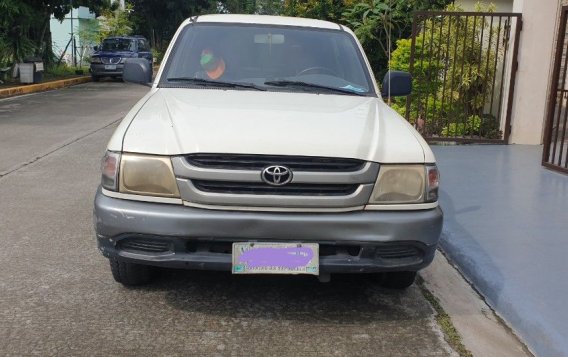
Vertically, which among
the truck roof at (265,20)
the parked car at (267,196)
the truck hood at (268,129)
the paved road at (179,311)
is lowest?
the paved road at (179,311)

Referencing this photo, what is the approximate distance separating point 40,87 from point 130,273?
1755 centimetres

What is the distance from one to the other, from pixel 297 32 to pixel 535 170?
4080 millimetres

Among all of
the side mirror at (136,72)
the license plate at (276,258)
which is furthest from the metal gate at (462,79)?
the license plate at (276,258)

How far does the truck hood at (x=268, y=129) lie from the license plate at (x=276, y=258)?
498 mm

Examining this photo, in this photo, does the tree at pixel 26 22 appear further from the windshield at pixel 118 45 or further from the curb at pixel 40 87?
the windshield at pixel 118 45

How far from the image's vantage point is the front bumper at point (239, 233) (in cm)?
343

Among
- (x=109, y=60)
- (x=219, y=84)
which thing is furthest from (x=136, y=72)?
(x=109, y=60)

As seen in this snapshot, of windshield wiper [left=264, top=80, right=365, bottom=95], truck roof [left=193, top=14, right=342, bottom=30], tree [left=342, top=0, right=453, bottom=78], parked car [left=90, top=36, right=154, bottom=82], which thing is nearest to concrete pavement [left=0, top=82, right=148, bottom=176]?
parked car [left=90, top=36, right=154, bottom=82]

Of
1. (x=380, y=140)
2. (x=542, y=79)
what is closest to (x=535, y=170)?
(x=542, y=79)

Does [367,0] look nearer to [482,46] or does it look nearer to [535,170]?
[482,46]

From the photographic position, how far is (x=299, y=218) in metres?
3.47

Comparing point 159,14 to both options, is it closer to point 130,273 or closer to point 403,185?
point 130,273

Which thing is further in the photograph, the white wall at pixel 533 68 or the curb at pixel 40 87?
the curb at pixel 40 87

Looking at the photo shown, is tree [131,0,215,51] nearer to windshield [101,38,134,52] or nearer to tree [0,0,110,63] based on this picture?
windshield [101,38,134,52]
